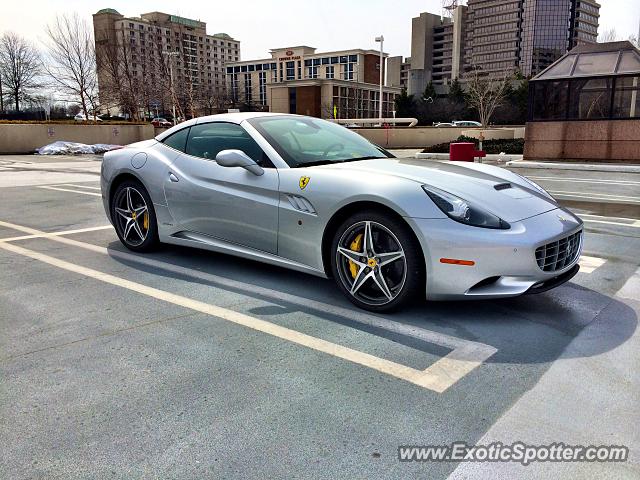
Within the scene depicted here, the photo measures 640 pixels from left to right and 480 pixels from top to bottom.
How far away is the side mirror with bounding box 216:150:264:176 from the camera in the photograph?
170 inches

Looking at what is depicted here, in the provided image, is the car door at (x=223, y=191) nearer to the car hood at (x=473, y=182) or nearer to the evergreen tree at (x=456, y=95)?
the car hood at (x=473, y=182)

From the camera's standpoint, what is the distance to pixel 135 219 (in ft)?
18.2

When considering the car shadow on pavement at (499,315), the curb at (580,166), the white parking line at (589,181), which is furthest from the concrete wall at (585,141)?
the car shadow on pavement at (499,315)

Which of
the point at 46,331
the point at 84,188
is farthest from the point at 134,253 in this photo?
the point at 84,188

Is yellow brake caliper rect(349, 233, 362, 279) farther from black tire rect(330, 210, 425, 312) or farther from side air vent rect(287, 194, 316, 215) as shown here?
side air vent rect(287, 194, 316, 215)

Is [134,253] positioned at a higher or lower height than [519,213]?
lower

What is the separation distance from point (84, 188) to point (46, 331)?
889 cm

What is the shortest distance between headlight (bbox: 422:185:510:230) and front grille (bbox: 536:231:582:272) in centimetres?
31

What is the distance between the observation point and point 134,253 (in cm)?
566

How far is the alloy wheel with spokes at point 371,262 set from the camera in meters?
3.72

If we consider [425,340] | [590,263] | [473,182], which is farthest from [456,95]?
[425,340]

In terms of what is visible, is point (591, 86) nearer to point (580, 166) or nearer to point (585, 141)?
point (585, 141)

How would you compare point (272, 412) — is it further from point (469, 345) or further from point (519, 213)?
point (519, 213)

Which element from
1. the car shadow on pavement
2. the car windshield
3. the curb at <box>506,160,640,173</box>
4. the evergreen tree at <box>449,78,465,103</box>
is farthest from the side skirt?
the evergreen tree at <box>449,78,465,103</box>
